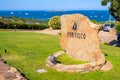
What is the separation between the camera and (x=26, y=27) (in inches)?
1844

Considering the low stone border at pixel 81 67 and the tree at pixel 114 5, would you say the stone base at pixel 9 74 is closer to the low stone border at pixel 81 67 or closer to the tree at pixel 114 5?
the low stone border at pixel 81 67

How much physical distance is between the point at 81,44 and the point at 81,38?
0.26 m

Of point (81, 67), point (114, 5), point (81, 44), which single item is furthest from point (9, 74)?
point (114, 5)

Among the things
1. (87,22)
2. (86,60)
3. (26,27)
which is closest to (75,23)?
(87,22)

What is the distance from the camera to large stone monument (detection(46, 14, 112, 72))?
1213cm

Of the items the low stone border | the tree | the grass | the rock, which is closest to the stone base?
the low stone border

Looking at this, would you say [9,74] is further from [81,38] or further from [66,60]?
[81,38]

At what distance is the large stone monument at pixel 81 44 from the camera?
39.8 feet

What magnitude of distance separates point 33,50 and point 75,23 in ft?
14.4

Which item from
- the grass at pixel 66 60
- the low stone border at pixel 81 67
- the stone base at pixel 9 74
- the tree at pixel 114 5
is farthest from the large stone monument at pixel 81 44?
the tree at pixel 114 5

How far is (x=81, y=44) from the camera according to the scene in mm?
13406

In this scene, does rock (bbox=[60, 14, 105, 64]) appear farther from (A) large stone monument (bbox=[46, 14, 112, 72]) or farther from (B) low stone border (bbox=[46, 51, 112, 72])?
(B) low stone border (bbox=[46, 51, 112, 72])

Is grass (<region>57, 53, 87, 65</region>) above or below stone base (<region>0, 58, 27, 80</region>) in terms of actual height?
below

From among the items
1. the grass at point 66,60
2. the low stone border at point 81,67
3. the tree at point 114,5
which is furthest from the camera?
the tree at point 114,5
